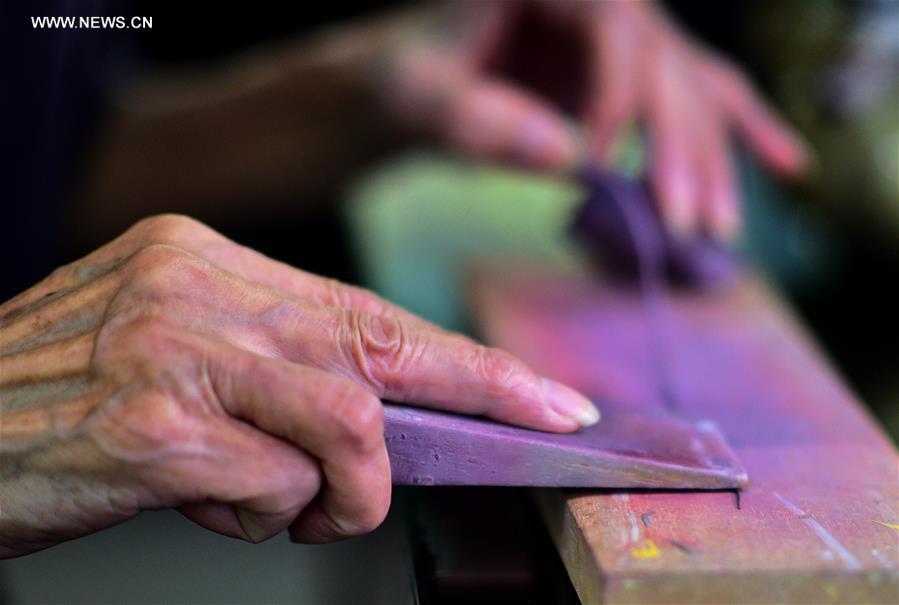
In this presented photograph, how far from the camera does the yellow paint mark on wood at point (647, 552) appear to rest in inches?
26.4

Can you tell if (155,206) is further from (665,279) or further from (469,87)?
(665,279)

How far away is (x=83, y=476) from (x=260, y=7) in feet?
5.49

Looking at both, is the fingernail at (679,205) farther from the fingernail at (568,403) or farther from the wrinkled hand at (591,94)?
the fingernail at (568,403)

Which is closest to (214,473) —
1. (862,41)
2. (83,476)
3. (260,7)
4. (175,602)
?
(83,476)

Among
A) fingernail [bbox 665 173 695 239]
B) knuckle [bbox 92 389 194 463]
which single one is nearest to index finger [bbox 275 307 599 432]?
knuckle [bbox 92 389 194 463]

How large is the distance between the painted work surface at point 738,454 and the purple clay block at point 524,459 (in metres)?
0.02

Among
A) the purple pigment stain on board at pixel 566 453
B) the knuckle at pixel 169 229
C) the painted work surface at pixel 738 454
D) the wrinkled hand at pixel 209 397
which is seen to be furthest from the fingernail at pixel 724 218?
the knuckle at pixel 169 229

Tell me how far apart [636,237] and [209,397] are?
0.75 meters

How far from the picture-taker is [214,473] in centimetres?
64

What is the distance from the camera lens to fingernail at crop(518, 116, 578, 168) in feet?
4.09

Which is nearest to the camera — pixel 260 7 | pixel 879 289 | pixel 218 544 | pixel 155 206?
pixel 218 544

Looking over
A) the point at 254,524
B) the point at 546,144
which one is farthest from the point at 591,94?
the point at 254,524

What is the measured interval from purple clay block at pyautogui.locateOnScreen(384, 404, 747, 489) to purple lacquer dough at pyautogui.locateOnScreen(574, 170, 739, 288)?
0.53 metres

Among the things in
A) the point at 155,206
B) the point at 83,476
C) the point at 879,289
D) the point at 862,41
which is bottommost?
the point at 155,206
